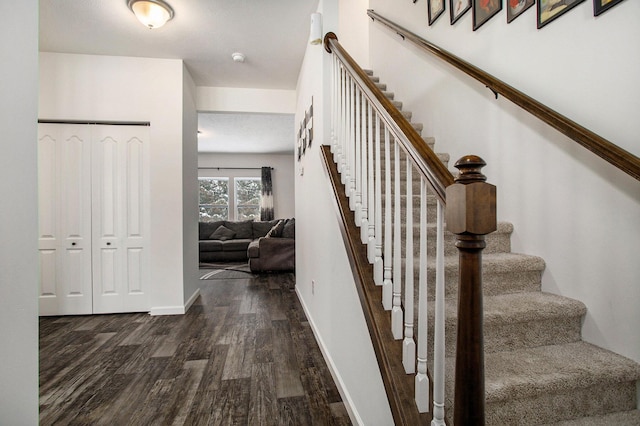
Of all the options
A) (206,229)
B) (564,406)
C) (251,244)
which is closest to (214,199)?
(206,229)

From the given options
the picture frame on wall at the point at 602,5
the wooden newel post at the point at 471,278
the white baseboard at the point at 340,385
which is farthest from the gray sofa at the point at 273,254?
the wooden newel post at the point at 471,278

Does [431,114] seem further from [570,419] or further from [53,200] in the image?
[53,200]

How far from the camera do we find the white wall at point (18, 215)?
98 cm

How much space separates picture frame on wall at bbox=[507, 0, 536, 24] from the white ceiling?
1400 millimetres

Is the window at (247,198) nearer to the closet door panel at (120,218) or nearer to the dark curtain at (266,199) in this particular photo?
the dark curtain at (266,199)

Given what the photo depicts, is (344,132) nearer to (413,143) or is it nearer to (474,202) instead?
(413,143)

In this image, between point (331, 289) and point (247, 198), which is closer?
point (331, 289)

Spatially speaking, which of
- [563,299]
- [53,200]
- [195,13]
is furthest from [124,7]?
[563,299]

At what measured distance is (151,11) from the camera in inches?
96.3

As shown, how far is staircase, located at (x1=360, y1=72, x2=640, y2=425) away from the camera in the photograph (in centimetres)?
108

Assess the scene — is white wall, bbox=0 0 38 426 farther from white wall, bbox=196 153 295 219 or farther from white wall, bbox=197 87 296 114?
white wall, bbox=196 153 295 219

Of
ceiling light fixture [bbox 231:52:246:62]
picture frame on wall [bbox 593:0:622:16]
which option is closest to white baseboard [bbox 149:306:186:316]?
ceiling light fixture [bbox 231:52:246:62]

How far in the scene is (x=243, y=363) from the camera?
7.39 ft

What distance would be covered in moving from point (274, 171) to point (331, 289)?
23.3ft
